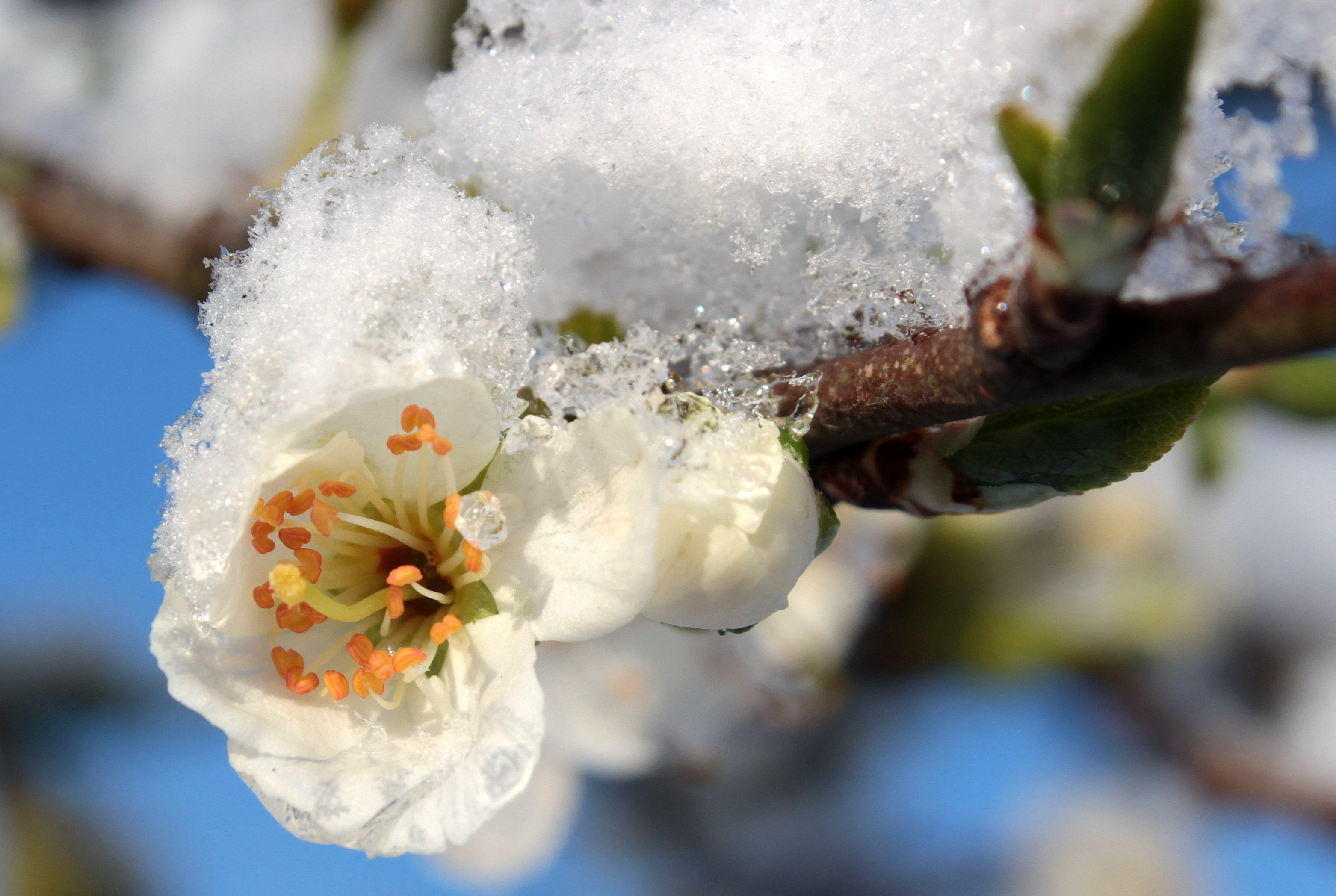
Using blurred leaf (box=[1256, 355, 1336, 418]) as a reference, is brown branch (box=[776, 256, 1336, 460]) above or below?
above

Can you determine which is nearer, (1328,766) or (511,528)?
(511,528)

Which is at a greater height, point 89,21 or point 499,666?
point 89,21

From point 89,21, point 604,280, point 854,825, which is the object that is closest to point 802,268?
point 604,280

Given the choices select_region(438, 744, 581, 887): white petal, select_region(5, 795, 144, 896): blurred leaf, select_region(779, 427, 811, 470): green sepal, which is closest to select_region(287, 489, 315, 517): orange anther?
select_region(779, 427, 811, 470): green sepal

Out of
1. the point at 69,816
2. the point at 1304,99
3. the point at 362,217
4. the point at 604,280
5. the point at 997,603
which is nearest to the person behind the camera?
the point at 1304,99

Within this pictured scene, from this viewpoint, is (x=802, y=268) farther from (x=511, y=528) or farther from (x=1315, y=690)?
(x=1315, y=690)

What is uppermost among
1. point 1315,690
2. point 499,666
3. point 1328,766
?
point 499,666

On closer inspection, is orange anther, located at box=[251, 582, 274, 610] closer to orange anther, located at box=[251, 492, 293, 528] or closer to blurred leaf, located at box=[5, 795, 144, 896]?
orange anther, located at box=[251, 492, 293, 528]
